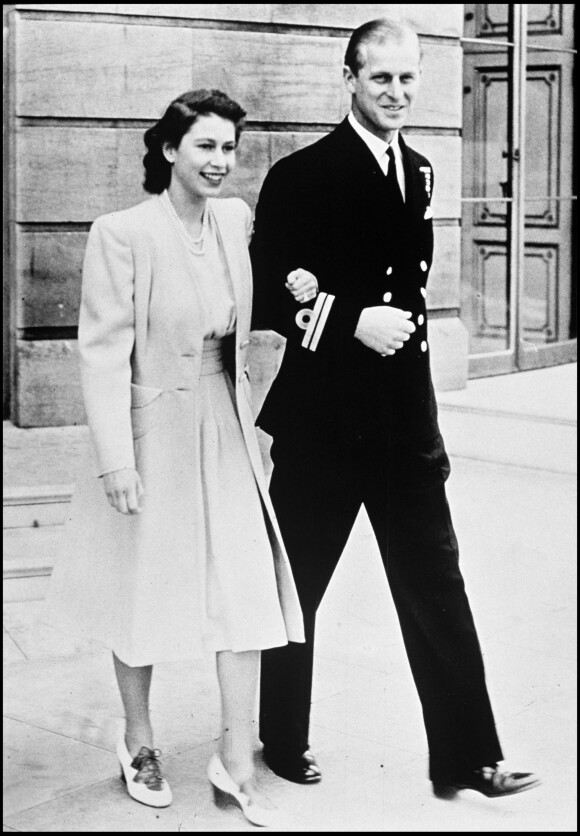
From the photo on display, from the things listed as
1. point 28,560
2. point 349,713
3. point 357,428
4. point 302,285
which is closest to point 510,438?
point 28,560

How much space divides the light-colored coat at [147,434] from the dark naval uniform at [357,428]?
16cm

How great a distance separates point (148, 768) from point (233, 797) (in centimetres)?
26

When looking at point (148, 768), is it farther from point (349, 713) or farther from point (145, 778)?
point (349, 713)

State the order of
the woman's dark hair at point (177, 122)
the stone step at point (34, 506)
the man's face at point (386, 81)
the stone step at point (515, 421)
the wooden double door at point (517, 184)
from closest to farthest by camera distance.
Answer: the woman's dark hair at point (177, 122), the man's face at point (386, 81), the stone step at point (34, 506), the stone step at point (515, 421), the wooden double door at point (517, 184)

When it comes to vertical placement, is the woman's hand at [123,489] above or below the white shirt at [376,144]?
below

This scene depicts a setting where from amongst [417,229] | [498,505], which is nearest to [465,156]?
[498,505]

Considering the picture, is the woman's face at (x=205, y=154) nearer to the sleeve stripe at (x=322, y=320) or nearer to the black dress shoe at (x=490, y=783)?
the sleeve stripe at (x=322, y=320)

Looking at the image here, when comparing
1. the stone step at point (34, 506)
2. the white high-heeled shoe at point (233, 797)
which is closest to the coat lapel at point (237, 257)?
the white high-heeled shoe at point (233, 797)

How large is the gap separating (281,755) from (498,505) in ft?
12.4

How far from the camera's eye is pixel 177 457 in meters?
3.92

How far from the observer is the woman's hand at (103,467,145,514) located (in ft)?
12.5

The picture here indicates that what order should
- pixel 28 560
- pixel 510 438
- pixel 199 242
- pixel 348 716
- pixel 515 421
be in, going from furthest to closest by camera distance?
pixel 515 421
pixel 510 438
pixel 28 560
pixel 348 716
pixel 199 242

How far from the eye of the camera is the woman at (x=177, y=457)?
3.82 metres

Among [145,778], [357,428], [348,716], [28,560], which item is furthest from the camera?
[28,560]
